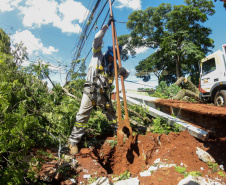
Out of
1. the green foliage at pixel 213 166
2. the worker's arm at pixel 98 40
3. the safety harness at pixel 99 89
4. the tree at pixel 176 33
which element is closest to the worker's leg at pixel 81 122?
the safety harness at pixel 99 89

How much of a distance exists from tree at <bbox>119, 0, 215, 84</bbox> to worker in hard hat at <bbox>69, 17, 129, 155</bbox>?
1245 centimetres

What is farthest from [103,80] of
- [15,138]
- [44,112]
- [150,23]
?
[150,23]

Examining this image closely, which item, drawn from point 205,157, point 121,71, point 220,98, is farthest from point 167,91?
point 205,157

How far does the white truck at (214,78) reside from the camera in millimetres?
5612

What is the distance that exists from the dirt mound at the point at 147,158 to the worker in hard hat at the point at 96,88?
0.40m

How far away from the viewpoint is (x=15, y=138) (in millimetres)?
1491

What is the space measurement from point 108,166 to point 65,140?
3.11 feet

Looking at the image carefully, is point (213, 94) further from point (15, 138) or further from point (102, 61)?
point (15, 138)

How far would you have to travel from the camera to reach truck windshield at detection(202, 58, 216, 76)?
20.5 ft

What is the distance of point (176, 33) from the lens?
1498 cm

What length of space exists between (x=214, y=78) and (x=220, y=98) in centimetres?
86

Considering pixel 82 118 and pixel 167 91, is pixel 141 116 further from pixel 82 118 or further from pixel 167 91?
pixel 167 91

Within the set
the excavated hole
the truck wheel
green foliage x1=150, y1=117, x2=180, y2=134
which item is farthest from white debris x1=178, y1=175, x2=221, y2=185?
the truck wheel

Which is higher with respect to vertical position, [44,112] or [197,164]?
[44,112]
